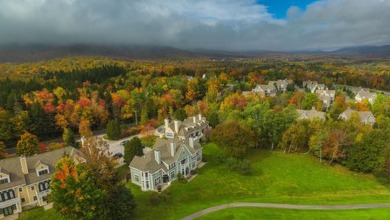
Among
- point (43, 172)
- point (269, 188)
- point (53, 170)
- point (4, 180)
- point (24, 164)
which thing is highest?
point (24, 164)

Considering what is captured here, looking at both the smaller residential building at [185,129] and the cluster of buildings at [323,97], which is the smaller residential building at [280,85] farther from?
the smaller residential building at [185,129]

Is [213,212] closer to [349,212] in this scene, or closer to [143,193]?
[143,193]

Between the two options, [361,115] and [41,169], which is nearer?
[41,169]

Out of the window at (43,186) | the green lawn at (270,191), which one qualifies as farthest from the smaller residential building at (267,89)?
the window at (43,186)

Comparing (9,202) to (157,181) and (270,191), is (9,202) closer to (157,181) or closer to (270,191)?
(157,181)

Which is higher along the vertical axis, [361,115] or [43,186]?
[361,115]

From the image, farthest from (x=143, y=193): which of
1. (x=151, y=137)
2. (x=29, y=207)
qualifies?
(x=151, y=137)

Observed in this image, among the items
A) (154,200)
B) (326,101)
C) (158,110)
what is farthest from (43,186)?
(326,101)
